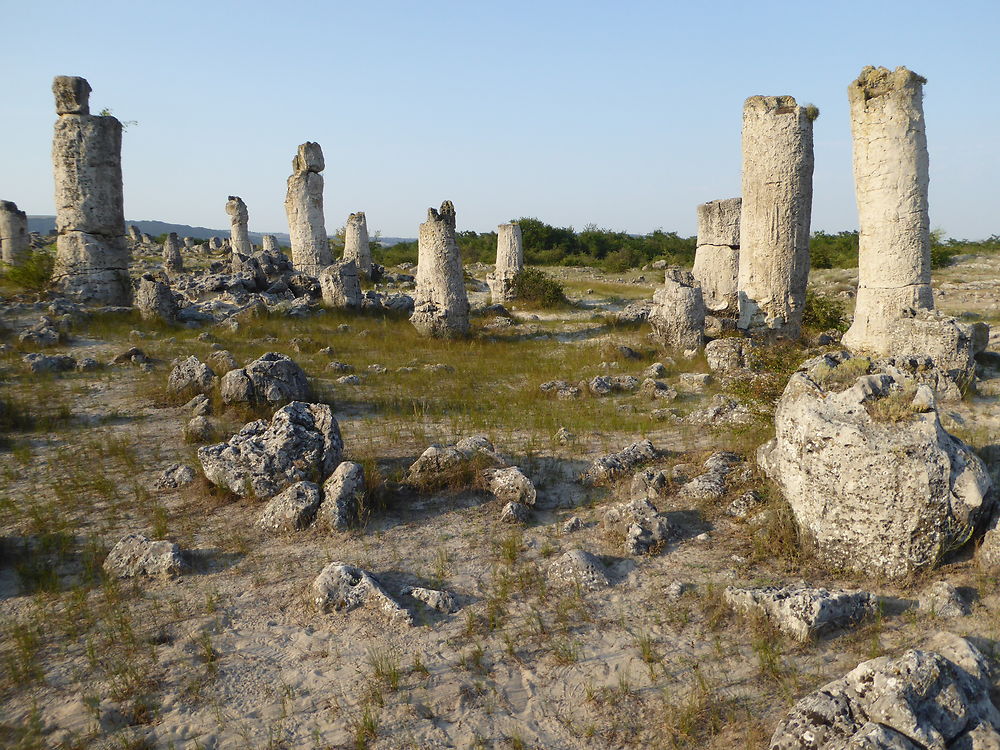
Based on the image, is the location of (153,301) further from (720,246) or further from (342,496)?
(720,246)

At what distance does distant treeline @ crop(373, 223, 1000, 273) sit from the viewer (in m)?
35.2

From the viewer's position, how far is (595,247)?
136ft

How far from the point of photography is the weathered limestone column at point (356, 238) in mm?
26016

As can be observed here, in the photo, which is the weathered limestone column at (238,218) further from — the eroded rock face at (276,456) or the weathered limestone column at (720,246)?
the eroded rock face at (276,456)

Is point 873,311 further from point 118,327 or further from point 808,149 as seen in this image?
point 118,327

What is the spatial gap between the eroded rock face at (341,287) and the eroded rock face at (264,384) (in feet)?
27.8

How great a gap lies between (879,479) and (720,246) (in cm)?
1352

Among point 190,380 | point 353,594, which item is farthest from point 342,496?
point 190,380

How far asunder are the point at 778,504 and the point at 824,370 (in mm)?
1105

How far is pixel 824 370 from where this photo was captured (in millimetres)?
5176

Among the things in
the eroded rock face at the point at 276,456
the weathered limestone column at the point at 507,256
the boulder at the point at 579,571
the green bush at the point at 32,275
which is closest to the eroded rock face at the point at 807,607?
the boulder at the point at 579,571

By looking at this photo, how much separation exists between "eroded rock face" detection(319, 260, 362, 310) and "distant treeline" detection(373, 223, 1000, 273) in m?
19.7

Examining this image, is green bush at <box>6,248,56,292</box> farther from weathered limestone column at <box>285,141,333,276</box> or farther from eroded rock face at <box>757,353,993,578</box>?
eroded rock face at <box>757,353,993,578</box>

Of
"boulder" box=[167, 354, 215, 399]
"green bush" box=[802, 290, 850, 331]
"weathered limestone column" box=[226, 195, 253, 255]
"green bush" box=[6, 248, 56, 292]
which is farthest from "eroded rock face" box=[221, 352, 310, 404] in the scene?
"weathered limestone column" box=[226, 195, 253, 255]
